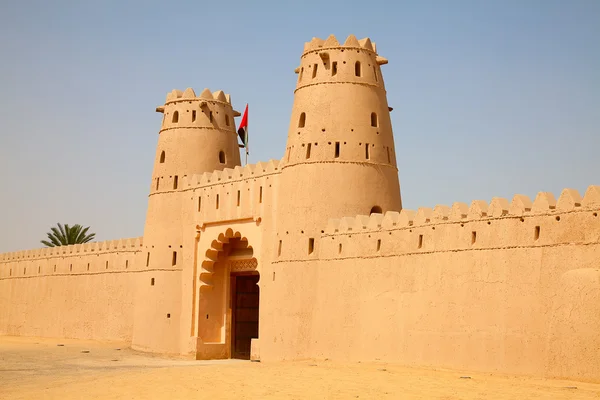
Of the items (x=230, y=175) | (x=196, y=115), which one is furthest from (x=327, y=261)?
(x=196, y=115)

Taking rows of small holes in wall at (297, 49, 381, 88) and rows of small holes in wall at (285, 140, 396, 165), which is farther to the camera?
rows of small holes in wall at (297, 49, 381, 88)

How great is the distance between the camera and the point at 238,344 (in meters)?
33.2

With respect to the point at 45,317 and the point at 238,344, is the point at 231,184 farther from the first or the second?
the point at 45,317

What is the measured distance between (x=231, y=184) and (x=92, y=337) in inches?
460

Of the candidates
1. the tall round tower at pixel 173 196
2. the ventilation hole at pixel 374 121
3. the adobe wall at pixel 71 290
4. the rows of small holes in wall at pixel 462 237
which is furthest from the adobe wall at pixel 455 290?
the adobe wall at pixel 71 290

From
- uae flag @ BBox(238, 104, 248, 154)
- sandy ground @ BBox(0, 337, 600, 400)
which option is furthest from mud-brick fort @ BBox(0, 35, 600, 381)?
sandy ground @ BBox(0, 337, 600, 400)

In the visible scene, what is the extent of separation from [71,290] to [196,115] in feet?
37.8

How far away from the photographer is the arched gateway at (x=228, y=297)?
32844mm

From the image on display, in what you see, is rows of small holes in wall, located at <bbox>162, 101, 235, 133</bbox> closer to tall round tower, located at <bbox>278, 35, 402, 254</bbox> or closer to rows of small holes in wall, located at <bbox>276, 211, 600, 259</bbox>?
tall round tower, located at <bbox>278, 35, 402, 254</bbox>

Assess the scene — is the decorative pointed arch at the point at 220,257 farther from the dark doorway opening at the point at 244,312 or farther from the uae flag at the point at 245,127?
the uae flag at the point at 245,127

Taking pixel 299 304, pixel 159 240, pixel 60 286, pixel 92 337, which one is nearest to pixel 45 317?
pixel 60 286

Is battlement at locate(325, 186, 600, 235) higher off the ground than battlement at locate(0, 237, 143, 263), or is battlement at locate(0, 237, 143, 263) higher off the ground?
battlement at locate(0, 237, 143, 263)

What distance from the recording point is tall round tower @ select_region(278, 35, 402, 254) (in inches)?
1048

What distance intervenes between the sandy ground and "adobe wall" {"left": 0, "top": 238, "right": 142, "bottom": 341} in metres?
11.4
